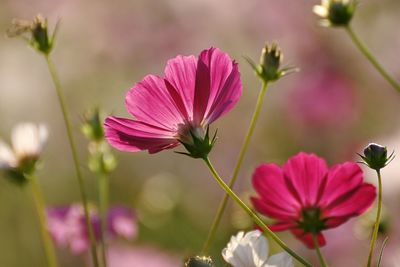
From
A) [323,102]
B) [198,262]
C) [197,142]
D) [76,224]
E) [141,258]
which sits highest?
[323,102]

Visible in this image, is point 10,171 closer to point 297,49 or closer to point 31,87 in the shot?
point 297,49

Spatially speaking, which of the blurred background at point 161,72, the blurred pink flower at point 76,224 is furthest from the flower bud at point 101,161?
the blurred background at point 161,72

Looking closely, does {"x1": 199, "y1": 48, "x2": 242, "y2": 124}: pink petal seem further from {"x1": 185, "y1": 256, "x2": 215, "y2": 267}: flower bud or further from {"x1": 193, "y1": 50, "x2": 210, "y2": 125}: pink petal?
{"x1": 185, "y1": 256, "x2": 215, "y2": 267}: flower bud

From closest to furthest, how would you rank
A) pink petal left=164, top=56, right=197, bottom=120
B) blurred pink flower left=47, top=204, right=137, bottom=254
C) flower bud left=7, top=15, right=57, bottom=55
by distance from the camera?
pink petal left=164, top=56, right=197, bottom=120
flower bud left=7, top=15, right=57, bottom=55
blurred pink flower left=47, top=204, right=137, bottom=254

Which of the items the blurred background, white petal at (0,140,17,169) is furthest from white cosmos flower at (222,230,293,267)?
the blurred background

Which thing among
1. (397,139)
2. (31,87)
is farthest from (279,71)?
(31,87)

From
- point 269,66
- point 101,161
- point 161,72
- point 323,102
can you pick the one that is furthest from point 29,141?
point 161,72

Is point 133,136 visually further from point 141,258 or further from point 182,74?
point 141,258
